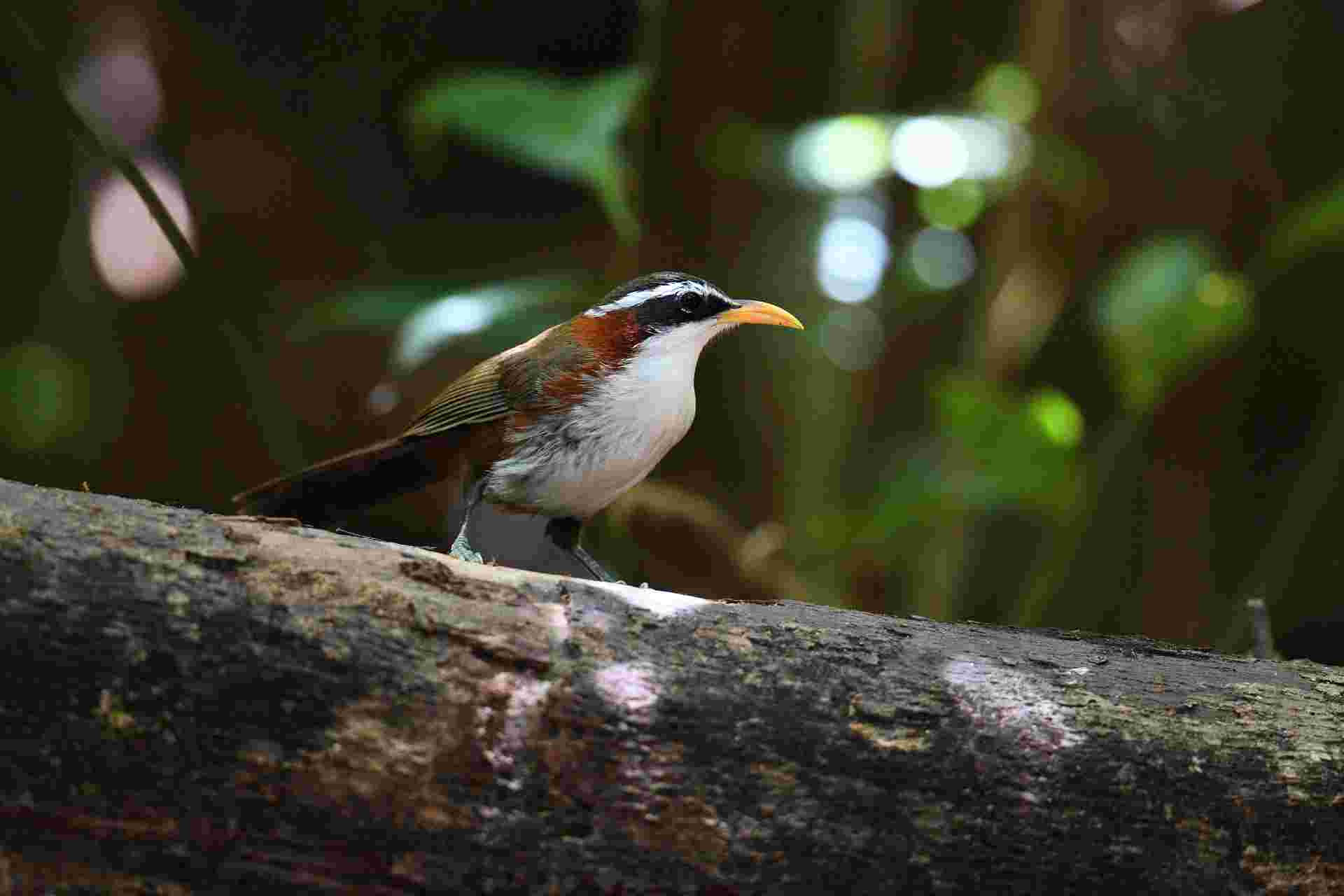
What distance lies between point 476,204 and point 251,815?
15.3 ft

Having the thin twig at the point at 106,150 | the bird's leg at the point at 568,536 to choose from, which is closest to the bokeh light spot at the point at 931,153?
the bird's leg at the point at 568,536

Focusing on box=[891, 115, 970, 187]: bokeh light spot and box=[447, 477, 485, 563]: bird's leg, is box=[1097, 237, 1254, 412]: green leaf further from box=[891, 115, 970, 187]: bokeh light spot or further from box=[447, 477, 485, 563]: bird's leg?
box=[447, 477, 485, 563]: bird's leg

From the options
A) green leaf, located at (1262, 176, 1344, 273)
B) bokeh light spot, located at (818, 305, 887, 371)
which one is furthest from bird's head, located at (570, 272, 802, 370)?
bokeh light spot, located at (818, 305, 887, 371)

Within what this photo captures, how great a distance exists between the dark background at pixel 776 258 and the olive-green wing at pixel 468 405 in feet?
3.03

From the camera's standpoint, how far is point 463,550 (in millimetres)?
3422

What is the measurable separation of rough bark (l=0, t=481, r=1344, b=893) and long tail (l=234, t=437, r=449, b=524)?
125 centimetres

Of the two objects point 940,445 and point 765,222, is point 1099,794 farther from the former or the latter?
point 765,222

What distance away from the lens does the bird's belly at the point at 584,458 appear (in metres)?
3.38

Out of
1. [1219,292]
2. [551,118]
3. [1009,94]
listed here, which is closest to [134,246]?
[551,118]

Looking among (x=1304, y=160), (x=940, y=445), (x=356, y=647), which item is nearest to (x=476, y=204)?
(x=940, y=445)

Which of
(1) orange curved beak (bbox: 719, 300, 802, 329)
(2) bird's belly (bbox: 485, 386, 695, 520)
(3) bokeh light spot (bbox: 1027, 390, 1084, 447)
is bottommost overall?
(2) bird's belly (bbox: 485, 386, 695, 520)

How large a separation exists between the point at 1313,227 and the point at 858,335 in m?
2.10

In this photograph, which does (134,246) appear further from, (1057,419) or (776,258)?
(1057,419)

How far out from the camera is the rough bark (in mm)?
1771
